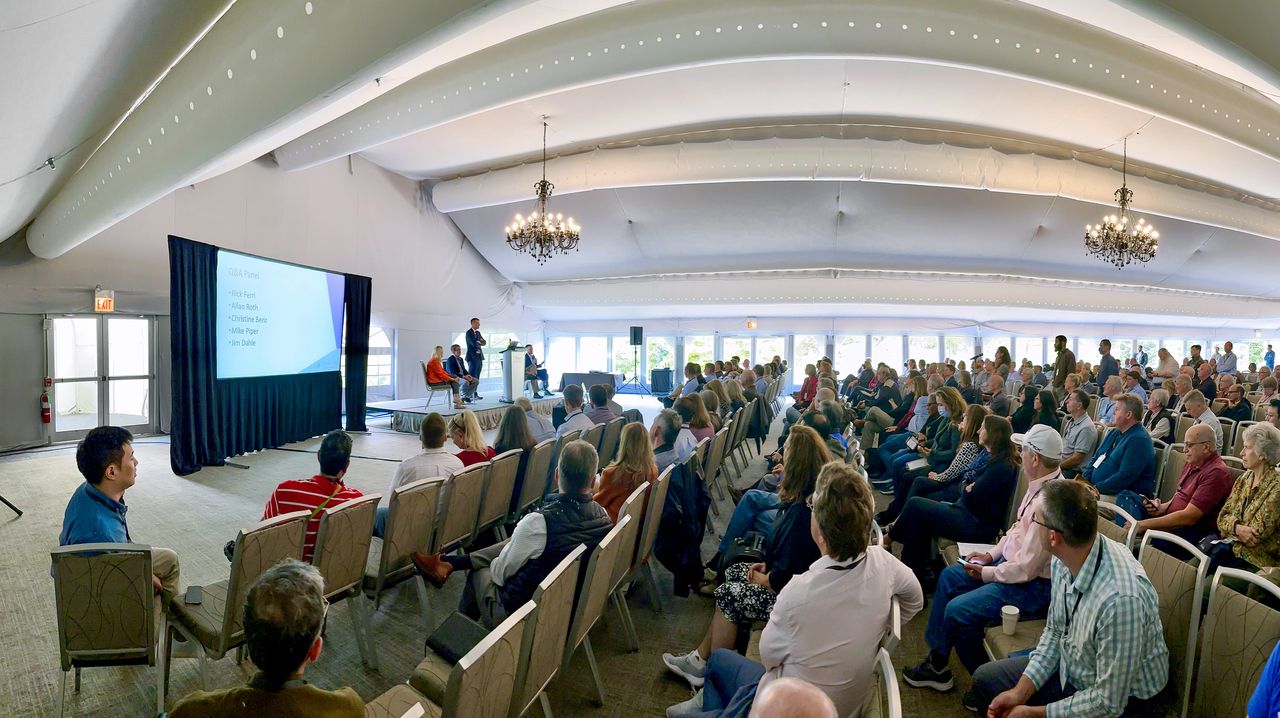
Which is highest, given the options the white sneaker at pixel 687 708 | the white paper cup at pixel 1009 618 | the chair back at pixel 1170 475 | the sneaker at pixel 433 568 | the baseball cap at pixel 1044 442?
the baseball cap at pixel 1044 442

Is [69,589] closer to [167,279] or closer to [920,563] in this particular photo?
[920,563]

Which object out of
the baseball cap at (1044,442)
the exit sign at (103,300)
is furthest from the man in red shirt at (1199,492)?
the exit sign at (103,300)

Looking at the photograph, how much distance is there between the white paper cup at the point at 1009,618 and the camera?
2203 mm

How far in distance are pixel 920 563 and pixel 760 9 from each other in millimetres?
4227

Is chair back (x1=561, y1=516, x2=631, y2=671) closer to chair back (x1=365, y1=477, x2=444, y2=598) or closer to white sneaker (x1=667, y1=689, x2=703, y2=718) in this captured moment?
white sneaker (x1=667, y1=689, x2=703, y2=718)

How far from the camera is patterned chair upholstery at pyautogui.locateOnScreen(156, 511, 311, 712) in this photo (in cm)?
217

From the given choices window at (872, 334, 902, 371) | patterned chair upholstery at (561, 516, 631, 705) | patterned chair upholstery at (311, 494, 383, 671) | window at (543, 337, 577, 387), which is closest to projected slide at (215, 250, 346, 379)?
patterned chair upholstery at (311, 494, 383, 671)

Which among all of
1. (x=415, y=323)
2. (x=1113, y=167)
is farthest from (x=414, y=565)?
Answer: (x=1113, y=167)

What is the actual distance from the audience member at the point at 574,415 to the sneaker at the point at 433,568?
230 centimetres

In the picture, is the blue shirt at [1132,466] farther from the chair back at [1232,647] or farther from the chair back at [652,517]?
the chair back at [652,517]

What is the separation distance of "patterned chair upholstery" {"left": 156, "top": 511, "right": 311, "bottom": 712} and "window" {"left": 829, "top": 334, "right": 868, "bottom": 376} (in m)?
16.9

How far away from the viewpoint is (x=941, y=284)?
13.2m

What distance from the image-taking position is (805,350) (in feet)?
59.1

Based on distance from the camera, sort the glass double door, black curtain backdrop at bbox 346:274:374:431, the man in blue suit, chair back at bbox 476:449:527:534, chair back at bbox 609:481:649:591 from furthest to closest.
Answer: the man in blue suit, black curtain backdrop at bbox 346:274:374:431, the glass double door, chair back at bbox 476:449:527:534, chair back at bbox 609:481:649:591
